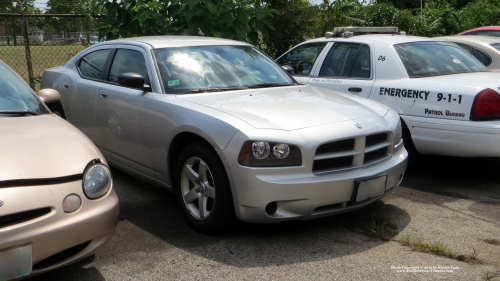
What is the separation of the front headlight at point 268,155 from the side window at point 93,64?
2.45m

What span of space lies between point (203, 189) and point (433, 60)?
3306 millimetres

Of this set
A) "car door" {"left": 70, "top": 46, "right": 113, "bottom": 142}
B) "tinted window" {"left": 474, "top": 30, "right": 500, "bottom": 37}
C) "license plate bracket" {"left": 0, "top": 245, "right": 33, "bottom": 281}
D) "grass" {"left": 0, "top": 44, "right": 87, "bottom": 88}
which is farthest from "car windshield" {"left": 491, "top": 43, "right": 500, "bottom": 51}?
"grass" {"left": 0, "top": 44, "right": 87, "bottom": 88}

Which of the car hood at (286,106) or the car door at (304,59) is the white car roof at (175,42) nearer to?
the car hood at (286,106)

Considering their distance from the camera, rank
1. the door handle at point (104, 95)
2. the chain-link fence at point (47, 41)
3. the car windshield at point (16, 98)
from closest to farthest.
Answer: the car windshield at point (16, 98) → the door handle at point (104, 95) → the chain-link fence at point (47, 41)

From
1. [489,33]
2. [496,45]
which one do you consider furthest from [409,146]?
[489,33]

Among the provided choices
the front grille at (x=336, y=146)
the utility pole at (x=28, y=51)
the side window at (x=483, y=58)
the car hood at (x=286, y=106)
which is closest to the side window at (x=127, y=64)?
the car hood at (x=286, y=106)

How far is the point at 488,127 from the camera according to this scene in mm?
4887

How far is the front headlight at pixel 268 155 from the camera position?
11.8 ft

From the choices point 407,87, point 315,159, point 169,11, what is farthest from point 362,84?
point 169,11

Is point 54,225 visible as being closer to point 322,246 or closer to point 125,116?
point 322,246

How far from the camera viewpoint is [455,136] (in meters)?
5.06

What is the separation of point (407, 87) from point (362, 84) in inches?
24.0

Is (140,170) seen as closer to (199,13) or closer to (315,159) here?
(315,159)

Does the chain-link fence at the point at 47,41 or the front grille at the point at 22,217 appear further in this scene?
the chain-link fence at the point at 47,41
